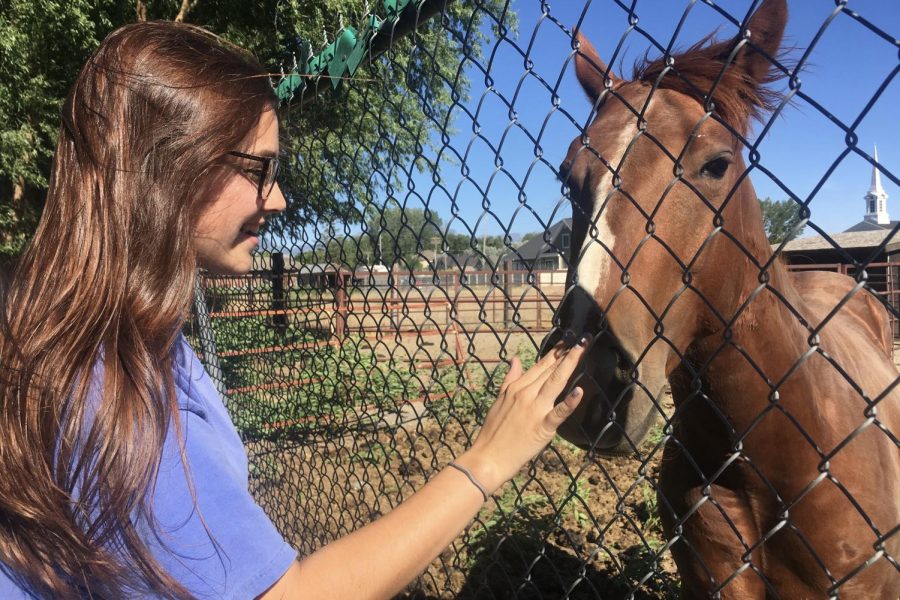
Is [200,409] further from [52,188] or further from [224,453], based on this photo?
[52,188]

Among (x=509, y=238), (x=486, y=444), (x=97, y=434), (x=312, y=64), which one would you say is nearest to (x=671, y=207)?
(x=509, y=238)

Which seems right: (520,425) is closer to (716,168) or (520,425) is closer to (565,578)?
(716,168)

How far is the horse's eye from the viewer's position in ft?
5.08

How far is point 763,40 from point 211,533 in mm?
1827

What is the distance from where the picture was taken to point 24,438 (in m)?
0.94

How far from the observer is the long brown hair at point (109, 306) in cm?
91

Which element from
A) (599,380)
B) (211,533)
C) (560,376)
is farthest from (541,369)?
(211,533)

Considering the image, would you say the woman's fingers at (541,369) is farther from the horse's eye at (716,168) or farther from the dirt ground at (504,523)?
the dirt ground at (504,523)

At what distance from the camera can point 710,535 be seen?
Answer: 1.90m

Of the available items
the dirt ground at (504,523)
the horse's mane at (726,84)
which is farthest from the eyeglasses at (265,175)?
the dirt ground at (504,523)

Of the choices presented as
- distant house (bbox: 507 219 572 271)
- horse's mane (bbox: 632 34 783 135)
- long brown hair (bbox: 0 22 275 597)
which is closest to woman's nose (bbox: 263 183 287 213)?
long brown hair (bbox: 0 22 275 597)

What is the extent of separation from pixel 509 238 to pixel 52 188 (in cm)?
112

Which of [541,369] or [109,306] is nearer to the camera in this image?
[109,306]

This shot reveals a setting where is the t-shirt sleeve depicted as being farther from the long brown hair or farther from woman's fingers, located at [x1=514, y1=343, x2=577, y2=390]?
woman's fingers, located at [x1=514, y1=343, x2=577, y2=390]
